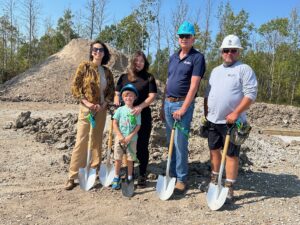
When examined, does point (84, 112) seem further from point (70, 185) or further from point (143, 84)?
point (70, 185)

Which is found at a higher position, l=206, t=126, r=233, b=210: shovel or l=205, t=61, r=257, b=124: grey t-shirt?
l=205, t=61, r=257, b=124: grey t-shirt

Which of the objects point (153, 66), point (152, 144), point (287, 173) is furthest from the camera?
point (153, 66)

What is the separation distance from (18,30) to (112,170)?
28164 mm

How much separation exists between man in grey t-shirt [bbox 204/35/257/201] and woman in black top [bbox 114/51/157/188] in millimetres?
757

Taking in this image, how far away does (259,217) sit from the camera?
4.09 m

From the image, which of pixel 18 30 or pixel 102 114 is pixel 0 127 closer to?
pixel 102 114

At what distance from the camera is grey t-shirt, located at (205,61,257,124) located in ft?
13.2

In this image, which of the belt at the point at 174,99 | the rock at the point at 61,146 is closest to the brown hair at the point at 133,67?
the belt at the point at 174,99

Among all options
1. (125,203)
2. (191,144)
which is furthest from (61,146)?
(125,203)

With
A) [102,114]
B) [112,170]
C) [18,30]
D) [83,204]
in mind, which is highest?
[18,30]

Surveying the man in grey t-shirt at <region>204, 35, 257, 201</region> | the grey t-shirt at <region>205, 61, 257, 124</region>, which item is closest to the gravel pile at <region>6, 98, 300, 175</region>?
the man in grey t-shirt at <region>204, 35, 257, 201</region>

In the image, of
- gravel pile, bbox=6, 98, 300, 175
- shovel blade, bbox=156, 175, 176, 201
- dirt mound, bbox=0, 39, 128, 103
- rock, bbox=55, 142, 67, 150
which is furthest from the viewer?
dirt mound, bbox=0, 39, 128, 103

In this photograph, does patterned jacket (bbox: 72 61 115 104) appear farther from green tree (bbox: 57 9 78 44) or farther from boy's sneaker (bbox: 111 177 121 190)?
green tree (bbox: 57 9 78 44)

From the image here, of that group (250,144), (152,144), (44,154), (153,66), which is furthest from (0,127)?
(153,66)
